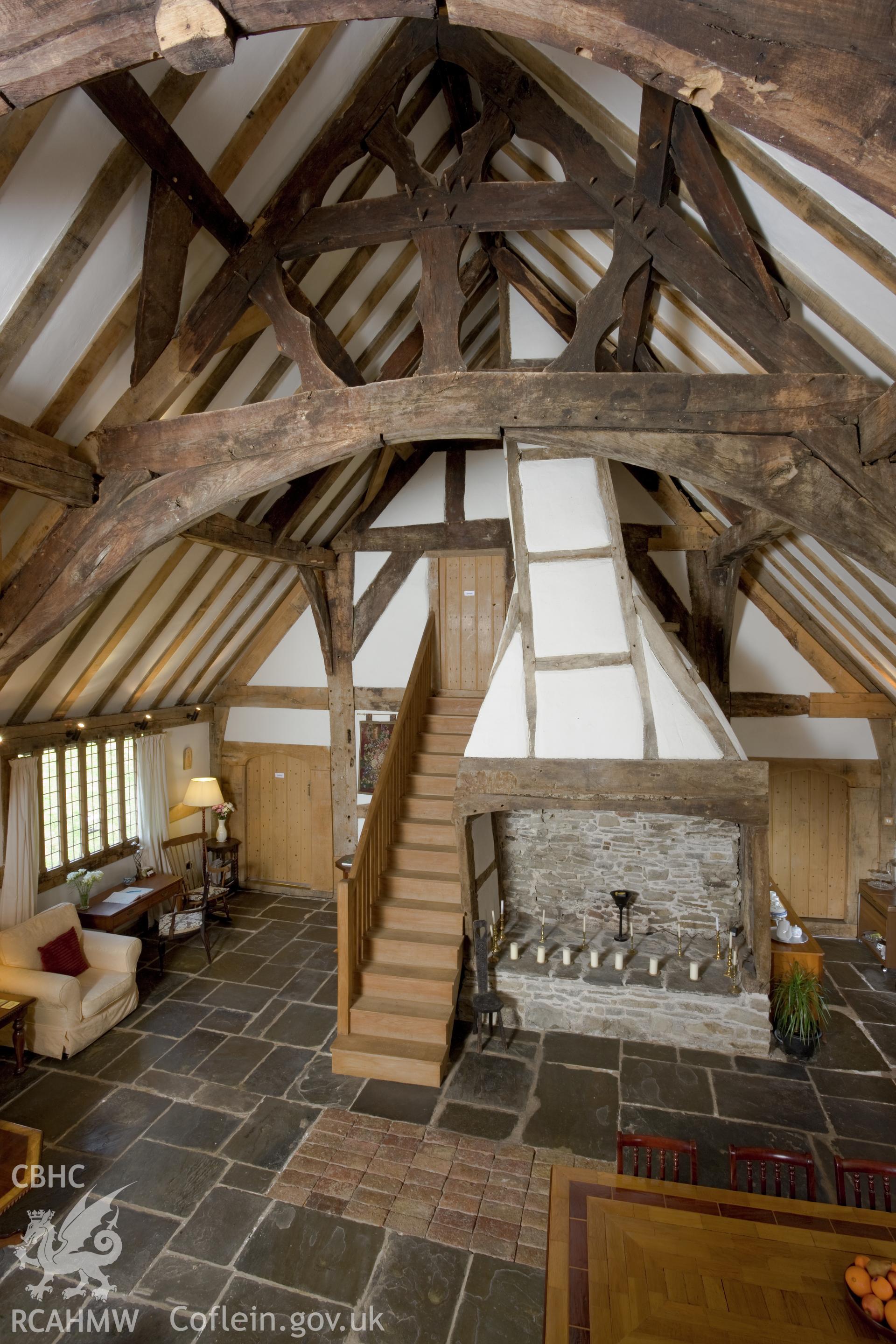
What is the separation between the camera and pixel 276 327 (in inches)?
141

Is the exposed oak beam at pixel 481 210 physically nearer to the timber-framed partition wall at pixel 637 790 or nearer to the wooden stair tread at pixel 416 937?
the timber-framed partition wall at pixel 637 790

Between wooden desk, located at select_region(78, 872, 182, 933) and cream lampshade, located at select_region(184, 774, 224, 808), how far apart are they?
951 millimetres

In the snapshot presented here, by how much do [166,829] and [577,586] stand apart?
585 cm

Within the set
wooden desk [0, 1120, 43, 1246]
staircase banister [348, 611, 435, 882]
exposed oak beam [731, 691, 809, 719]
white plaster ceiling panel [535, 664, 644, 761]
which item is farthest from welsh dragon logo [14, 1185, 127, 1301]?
exposed oak beam [731, 691, 809, 719]

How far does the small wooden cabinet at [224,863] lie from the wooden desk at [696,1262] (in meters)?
6.39

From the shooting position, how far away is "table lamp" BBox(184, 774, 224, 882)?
8.21m

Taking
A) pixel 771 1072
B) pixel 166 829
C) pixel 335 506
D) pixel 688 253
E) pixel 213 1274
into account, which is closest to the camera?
pixel 688 253

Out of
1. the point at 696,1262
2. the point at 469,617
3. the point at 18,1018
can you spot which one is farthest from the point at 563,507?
the point at 18,1018

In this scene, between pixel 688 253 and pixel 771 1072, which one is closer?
pixel 688 253

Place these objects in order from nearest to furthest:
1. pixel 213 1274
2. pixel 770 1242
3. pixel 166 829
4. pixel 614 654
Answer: pixel 770 1242, pixel 213 1274, pixel 614 654, pixel 166 829

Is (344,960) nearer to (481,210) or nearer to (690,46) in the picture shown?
(481,210)

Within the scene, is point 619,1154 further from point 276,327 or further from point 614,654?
point 276,327

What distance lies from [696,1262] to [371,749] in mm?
5954

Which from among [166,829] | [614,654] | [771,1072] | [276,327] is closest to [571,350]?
[276,327]
